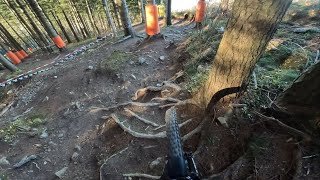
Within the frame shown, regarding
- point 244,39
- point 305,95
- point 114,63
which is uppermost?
point 244,39

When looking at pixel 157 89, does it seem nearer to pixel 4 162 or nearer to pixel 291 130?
pixel 291 130

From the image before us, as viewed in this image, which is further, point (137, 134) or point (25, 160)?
point (25, 160)

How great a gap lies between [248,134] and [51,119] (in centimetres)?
615

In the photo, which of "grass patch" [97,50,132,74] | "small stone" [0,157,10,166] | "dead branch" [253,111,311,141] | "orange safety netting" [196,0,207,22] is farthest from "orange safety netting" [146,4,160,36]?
"dead branch" [253,111,311,141]

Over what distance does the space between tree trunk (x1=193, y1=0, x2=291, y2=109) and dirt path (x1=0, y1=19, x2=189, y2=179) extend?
76.6 inches

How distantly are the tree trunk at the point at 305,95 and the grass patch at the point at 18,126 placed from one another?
6839 mm

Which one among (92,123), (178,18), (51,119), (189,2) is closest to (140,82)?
(92,123)

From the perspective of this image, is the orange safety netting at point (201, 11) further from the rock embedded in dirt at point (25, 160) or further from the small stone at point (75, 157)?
the rock embedded in dirt at point (25, 160)

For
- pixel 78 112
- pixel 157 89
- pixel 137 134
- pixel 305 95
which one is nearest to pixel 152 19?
pixel 157 89

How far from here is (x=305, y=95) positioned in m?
2.96

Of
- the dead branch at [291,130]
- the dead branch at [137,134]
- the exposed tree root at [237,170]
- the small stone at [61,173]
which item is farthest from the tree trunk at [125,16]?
the exposed tree root at [237,170]

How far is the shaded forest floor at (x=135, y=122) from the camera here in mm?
3264

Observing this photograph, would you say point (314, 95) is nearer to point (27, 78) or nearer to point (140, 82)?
point (140, 82)

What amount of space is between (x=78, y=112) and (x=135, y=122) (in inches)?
105
